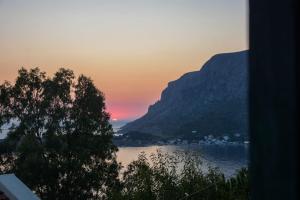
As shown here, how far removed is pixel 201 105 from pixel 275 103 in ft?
156

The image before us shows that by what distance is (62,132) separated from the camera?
18328 mm

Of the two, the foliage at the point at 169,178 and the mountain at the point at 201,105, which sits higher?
the mountain at the point at 201,105

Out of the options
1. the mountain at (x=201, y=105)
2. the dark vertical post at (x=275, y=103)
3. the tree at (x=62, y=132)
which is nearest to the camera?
the dark vertical post at (x=275, y=103)

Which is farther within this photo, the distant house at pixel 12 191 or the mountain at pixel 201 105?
the mountain at pixel 201 105

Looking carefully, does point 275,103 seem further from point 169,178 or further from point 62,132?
point 62,132

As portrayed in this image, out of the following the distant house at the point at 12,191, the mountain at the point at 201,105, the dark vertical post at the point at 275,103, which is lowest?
the distant house at the point at 12,191

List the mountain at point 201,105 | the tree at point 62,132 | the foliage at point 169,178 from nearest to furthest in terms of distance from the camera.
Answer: the foliage at point 169,178
the tree at point 62,132
the mountain at point 201,105

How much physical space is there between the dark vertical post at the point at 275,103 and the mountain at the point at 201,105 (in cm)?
3173

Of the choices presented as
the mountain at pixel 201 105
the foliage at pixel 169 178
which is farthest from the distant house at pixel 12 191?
the mountain at pixel 201 105

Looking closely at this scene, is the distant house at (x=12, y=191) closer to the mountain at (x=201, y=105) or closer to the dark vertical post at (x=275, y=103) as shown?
the dark vertical post at (x=275, y=103)

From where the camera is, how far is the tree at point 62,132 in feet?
57.9

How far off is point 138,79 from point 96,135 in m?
7.78

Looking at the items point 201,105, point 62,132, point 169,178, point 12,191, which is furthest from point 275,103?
point 201,105

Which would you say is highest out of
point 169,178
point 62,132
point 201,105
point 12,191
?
point 201,105
